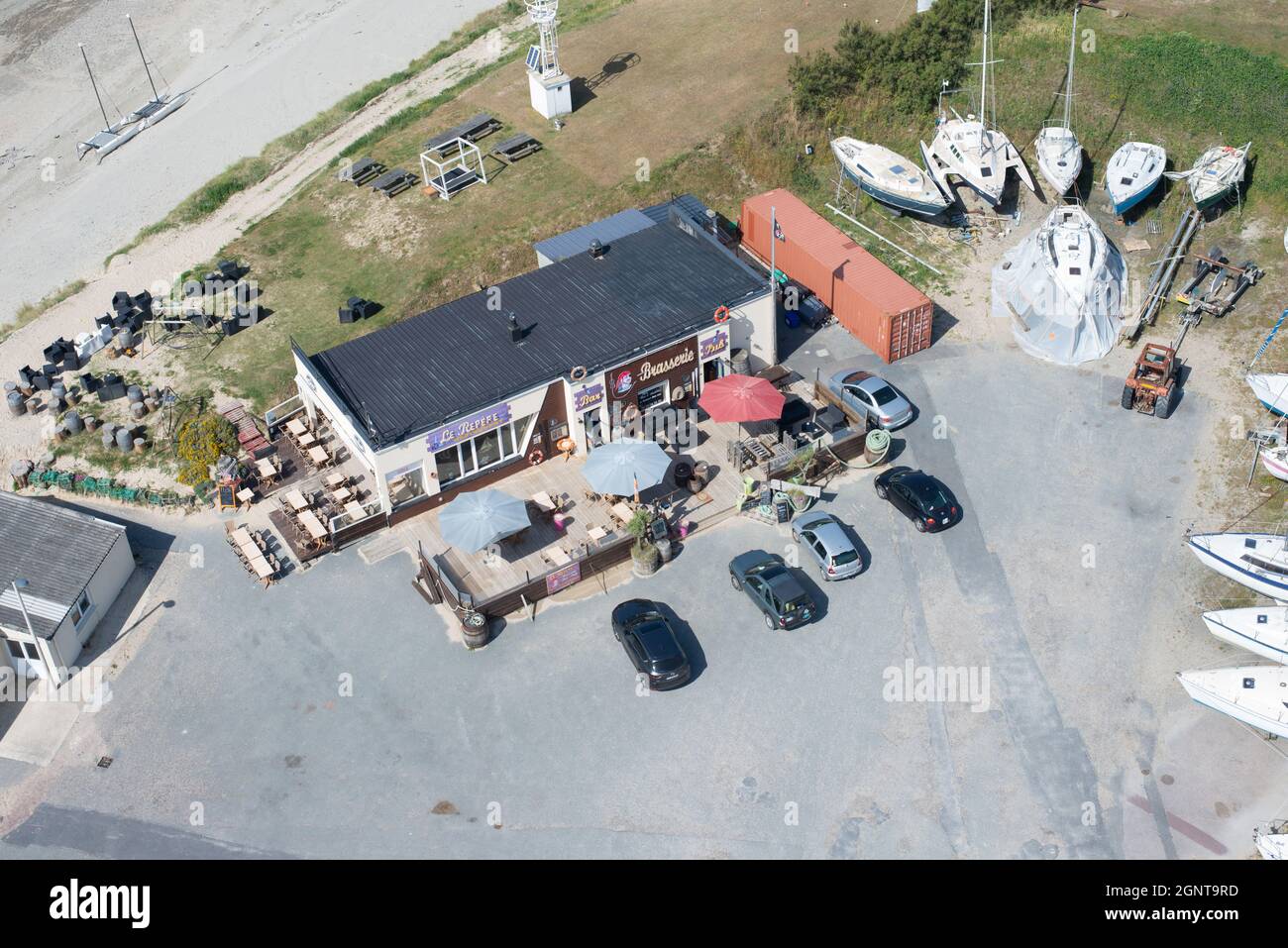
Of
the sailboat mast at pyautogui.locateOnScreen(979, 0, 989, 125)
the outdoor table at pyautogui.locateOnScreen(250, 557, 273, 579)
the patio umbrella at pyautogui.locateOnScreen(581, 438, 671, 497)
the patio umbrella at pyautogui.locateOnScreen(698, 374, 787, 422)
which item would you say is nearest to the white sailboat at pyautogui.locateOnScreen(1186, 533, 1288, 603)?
the patio umbrella at pyautogui.locateOnScreen(698, 374, 787, 422)

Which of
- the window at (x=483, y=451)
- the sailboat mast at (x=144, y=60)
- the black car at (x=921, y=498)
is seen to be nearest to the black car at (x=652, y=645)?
the window at (x=483, y=451)

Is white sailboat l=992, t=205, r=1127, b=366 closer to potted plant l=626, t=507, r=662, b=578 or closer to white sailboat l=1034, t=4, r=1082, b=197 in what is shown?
white sailboat l=1034, t=4, r=1082, b=197

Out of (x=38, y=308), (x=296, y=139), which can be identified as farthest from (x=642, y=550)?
(x=296, y=139)

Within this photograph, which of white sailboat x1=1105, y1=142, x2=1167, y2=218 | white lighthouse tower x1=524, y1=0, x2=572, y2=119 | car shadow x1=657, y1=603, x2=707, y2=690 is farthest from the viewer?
white lighthouse tower x1=524, y1=0, x2=572, y2=119

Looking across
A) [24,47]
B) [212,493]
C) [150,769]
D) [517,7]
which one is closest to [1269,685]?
[150,769]

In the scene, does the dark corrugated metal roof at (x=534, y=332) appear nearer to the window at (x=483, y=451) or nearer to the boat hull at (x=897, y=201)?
the window at (x=483, y=451)

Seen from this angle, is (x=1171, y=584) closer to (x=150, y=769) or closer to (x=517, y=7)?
(x=150, y=769)
